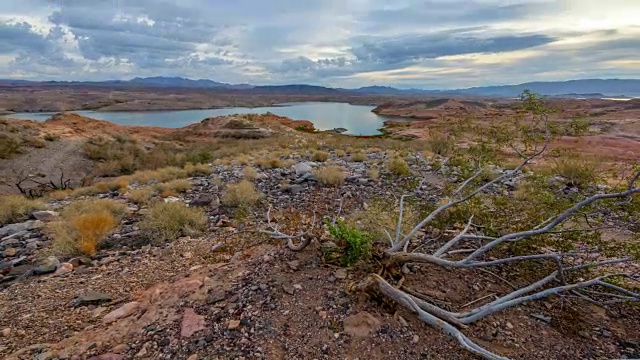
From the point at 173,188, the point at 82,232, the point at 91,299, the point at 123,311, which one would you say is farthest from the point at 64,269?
the point at 173,188

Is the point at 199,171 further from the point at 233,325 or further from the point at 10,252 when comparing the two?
the point at 233,325

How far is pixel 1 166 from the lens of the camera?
1623cm

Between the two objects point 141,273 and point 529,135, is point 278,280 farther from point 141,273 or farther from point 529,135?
point 529,135

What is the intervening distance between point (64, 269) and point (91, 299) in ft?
3.89

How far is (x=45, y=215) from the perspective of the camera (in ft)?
22.5

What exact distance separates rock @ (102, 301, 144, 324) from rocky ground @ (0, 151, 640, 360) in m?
0.01

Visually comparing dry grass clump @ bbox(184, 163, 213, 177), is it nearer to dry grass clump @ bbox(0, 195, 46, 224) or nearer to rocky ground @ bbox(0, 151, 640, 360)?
dry grass clump @ bbox(0, 195, 46, 224)

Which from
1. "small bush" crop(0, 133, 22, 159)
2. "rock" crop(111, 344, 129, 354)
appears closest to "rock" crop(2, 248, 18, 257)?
"rock" crop(111, 344, 129, 354)

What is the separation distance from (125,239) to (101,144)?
63.5 feet

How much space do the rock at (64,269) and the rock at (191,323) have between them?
7.33 ft

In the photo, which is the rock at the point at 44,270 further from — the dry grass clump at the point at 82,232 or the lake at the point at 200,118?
the lake at the point at 200,118

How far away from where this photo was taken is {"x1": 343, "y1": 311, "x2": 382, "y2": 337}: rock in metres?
2.79

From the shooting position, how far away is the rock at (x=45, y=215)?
265 inches

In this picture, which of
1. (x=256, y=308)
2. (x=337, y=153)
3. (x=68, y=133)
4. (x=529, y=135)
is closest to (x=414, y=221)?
(x=529, y=135)
